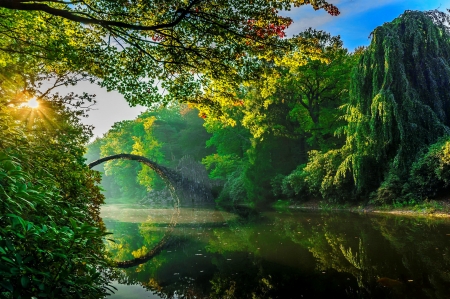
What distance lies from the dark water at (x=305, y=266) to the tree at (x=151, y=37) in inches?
160

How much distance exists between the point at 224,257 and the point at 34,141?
17.0 ft

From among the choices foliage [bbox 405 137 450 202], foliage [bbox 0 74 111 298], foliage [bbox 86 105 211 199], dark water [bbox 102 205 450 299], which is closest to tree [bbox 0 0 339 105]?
foliage [bbox 0 74 111 298]

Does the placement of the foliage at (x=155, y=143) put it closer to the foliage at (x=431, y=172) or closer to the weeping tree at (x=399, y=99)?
the weeping tree at (x=399, y=99)

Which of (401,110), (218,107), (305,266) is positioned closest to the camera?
(305,266)

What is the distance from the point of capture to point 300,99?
2344 cm

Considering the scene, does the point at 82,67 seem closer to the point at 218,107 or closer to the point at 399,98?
the point at 218,107

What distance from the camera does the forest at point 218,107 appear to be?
2.15m

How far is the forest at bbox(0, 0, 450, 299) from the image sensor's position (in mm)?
2150

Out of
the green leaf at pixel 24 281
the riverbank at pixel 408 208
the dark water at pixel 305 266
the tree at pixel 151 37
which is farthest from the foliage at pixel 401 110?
the green leaf at pixel 24 281

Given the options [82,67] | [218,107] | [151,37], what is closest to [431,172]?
[218,107]

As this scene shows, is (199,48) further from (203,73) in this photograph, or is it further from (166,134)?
(166,134)

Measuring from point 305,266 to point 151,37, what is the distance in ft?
19.1

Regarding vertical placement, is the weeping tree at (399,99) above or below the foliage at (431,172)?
above

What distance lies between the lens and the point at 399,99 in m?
13.7
